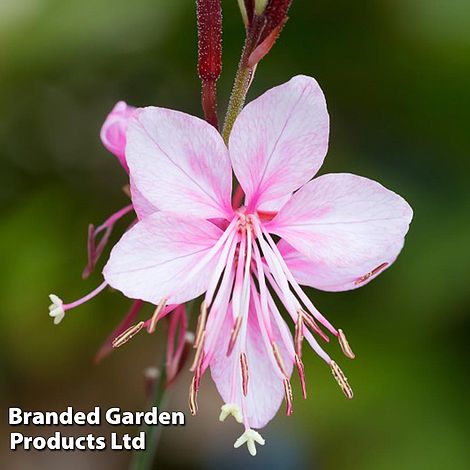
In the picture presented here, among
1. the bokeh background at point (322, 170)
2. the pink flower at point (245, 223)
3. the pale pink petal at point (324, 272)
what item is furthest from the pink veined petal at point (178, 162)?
the bokeh background at point (322, 170)

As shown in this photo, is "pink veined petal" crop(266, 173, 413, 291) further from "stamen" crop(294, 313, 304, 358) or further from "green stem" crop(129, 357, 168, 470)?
"green stem" crop(129, 357, 168, 470)

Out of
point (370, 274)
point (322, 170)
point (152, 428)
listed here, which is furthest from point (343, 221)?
point (322, 170)

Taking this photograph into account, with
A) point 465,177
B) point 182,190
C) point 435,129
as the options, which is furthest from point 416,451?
point 182,190

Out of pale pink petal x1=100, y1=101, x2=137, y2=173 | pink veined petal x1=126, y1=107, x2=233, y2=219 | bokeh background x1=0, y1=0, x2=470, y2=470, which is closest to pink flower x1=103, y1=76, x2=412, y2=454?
pink veined petal x1=126, y1=107, x2=233, y2=219

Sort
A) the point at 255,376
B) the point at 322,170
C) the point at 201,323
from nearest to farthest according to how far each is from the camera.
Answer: the point at 201,323, the point at 255,376, the point at 322,170

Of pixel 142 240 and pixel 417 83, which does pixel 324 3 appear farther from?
pixel 142 240

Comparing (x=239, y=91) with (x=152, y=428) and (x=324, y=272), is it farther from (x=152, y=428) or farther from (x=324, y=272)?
(x=152, y=428)
